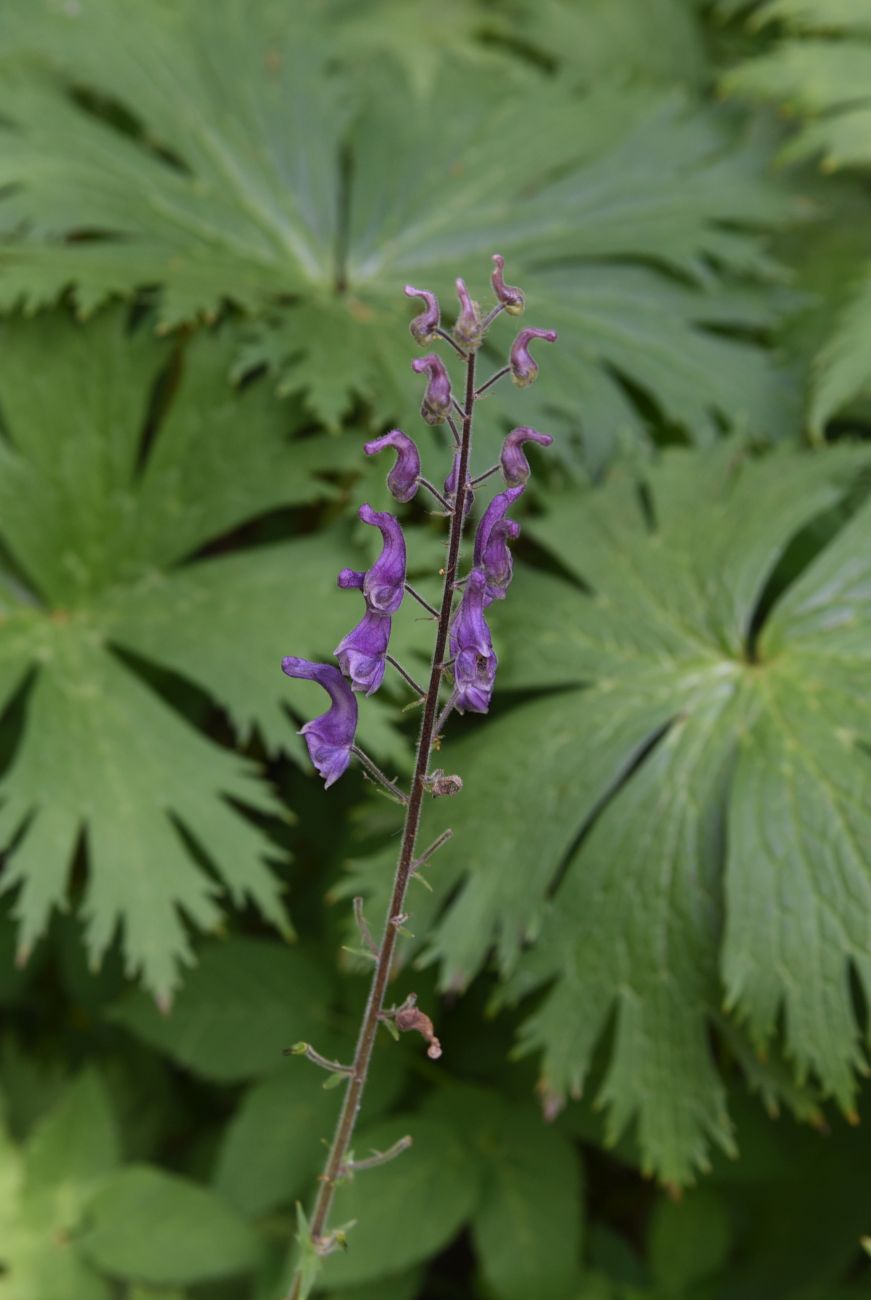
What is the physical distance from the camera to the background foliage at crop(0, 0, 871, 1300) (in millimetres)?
1978

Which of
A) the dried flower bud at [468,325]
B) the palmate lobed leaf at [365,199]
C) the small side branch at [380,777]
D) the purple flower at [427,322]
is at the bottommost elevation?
the small side branch at [380,777]

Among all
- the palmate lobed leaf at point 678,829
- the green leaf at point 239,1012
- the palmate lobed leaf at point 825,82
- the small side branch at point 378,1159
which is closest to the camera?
the small side branch at point 378,1159

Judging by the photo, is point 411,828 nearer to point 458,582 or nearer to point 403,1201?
point 458,582

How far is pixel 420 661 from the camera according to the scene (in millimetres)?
2137

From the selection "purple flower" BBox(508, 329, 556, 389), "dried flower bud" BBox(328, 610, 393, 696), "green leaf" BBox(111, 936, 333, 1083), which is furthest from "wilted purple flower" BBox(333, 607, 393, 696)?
"green leaf" BBox(111, 936, 333, 1083)

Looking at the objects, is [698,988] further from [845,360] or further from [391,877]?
[845,360]

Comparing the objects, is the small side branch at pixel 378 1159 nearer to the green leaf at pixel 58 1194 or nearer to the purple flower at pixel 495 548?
the purple flower at pixel 495 548

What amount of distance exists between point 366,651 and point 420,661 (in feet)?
3.62

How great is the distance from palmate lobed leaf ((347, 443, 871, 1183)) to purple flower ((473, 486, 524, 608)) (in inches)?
40.1

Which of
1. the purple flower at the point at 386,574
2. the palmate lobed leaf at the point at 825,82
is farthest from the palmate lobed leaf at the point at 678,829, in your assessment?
the purple flower at the point at 386,574

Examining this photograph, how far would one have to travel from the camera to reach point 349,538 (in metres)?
2.29

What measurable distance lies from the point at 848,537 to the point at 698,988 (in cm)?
84

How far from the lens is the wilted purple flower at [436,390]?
924mm

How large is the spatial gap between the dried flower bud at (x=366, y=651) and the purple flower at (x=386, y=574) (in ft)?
0.05
